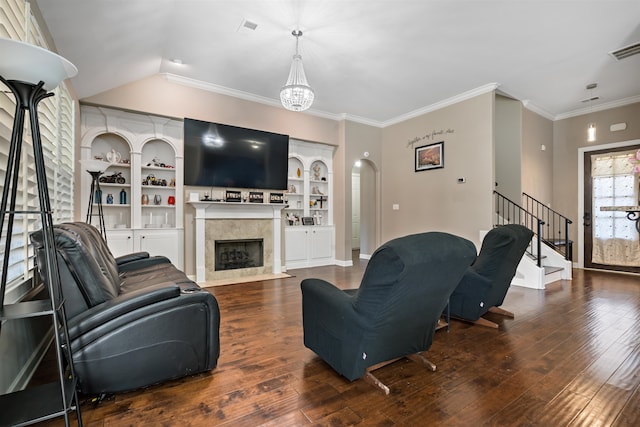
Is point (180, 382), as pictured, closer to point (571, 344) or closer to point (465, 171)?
point (571, 344)

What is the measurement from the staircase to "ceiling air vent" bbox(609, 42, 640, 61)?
2369 mm

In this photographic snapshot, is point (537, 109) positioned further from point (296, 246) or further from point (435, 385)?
point (435, 385)

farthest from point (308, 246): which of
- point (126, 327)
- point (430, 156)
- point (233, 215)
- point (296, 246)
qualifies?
point (126, 327)

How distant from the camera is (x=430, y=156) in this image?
6.12m

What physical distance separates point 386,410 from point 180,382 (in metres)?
1.32

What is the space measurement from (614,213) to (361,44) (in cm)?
607

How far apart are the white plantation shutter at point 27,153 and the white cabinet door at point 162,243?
4.39 ft

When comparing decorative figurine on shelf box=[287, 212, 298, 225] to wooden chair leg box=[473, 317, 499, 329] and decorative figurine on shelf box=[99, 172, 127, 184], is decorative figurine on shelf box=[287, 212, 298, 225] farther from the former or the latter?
wooden chair leg box=[473, 317, 499, 329]

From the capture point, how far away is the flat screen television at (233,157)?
5070 mm

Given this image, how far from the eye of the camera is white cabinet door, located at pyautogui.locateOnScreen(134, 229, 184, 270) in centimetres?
469

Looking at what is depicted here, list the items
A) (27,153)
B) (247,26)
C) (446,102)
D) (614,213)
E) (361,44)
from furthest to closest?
(614,213)
(446,102)
(361,44)
(247,26)
(27,153)

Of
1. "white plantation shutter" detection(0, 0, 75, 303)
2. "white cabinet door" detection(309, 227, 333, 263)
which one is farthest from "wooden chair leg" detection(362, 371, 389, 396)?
"white cabinet door" detection(309, 227, 333, 263)

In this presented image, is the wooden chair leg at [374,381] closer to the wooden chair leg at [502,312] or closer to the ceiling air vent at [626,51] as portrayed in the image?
the wooden chair leg at [502,312]

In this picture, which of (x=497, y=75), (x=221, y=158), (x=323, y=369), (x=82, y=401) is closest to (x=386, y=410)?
(x=323, y=369)
